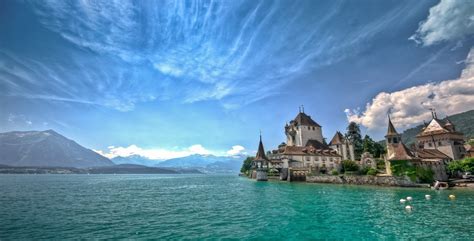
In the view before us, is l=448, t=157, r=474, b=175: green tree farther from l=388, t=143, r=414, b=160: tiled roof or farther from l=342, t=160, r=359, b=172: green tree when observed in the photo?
l=342, t=160, r=359, b=172: green tree

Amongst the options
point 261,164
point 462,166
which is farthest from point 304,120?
point 462,166

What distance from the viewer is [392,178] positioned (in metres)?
54.7

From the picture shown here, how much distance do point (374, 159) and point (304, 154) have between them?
19.6 m

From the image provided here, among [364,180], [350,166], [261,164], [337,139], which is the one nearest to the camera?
[364,180]

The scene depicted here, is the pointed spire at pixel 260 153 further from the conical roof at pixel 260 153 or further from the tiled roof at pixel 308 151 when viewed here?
the tiled roof at pixel 308 151

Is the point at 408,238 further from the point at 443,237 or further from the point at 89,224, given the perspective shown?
the point at 89,224

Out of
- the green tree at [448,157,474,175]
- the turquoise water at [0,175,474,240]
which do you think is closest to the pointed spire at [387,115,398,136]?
the green tree at [448,157,474,175]

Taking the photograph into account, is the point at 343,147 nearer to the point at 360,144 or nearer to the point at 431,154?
the point at 360,144

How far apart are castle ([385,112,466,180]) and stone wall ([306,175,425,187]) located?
219cm

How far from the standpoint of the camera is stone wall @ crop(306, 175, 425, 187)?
5322 cm

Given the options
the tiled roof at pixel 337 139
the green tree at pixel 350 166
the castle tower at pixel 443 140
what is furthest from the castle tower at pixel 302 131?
the castle tower at pixel 443 140

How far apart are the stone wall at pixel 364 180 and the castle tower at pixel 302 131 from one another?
24328 millimetres

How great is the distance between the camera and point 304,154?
259 feet

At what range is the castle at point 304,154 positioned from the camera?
7712 cm
